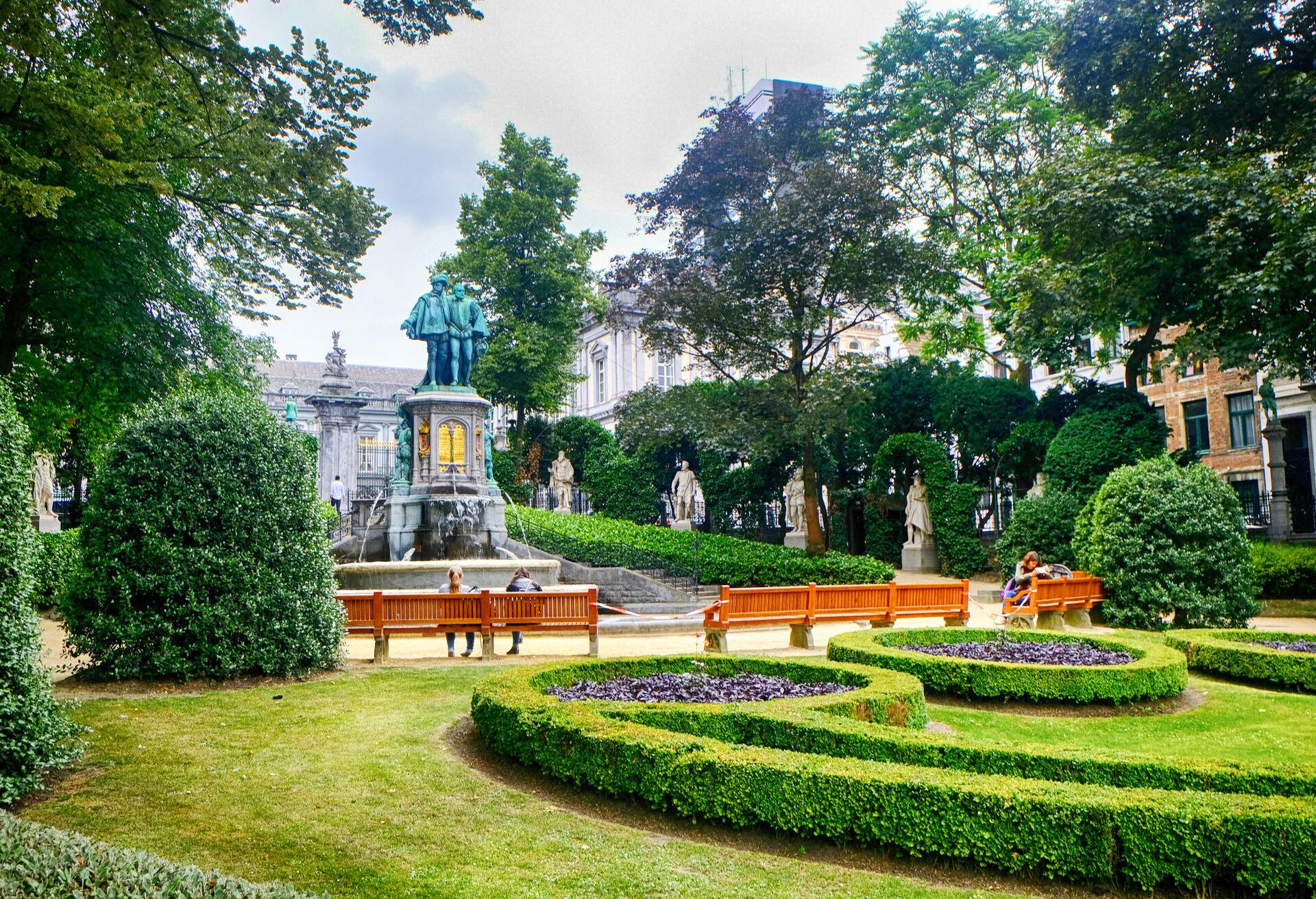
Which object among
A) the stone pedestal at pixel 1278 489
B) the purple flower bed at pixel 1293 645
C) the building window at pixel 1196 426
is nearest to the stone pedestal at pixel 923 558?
the stone pedestal at pixel 1278 489

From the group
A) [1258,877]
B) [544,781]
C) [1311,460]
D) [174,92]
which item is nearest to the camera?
[1258,877]

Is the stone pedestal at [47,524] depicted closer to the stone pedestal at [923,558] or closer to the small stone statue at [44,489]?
the small stone statue at [44,489]

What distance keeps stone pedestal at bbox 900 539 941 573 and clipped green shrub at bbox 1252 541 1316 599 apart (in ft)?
27.1

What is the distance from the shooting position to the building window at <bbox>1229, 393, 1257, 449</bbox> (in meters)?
34.3

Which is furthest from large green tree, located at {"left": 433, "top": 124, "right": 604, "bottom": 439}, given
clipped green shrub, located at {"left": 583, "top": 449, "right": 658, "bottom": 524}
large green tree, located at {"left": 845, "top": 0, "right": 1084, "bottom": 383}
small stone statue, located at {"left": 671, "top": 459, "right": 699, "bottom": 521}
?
large green tree, located at {"left": 845, "top": 0, "right": 1084, "bottom": 383}

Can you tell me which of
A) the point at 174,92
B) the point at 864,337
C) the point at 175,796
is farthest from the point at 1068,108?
the point at 864,337

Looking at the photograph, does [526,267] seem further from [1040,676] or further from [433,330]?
→ [1040,676]

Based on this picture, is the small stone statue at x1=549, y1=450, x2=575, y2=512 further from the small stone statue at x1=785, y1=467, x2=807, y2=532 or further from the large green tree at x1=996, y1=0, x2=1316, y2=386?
the large green tree at x1=996, y1=0, x2=1316, y2=386

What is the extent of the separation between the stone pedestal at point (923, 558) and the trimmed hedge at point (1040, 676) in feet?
51.7

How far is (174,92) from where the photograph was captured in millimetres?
9469

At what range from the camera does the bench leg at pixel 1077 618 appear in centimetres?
1566

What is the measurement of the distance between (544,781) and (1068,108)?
69.4 ft

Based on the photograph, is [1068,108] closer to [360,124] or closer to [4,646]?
[360,124]

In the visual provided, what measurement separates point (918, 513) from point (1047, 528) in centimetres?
696
